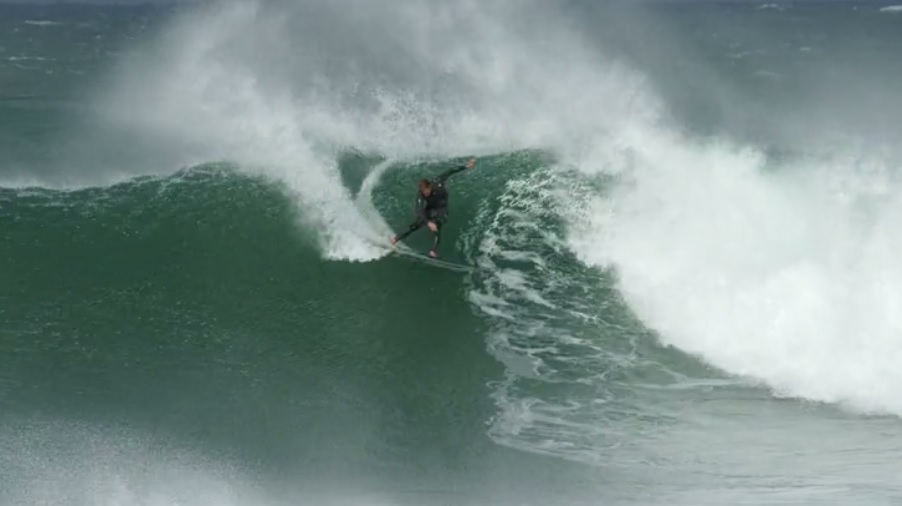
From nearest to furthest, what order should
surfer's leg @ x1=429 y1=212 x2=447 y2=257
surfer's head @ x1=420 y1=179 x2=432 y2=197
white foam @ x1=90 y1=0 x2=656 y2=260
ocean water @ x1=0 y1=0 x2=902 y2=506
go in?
ocean water @ x1=0 y1=0 x2=902 y2=506
surfer's head @ x1=420 y1=179 x2=432 y2=197
surfer's leg @ x1=429 y1=212 x2=447 y2=257
white foam @ x1=90 y1=0 x2=656 y2=260

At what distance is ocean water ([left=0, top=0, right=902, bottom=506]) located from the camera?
10.2 meters

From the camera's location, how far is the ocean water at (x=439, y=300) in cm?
1025

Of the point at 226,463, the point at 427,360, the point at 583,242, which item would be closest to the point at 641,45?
the point at 583,242

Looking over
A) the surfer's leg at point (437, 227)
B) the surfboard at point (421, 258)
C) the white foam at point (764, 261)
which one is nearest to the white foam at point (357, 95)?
the surfboard at point (421, 258)

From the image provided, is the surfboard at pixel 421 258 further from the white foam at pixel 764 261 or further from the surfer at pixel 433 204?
the white foam at pixel 764 261

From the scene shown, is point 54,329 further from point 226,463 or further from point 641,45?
point 641,45

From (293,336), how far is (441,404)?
8.29 feet

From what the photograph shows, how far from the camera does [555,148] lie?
1708 centimetres

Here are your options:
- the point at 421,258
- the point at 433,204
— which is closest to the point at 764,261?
the point at 433,204

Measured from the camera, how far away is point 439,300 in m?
13.5

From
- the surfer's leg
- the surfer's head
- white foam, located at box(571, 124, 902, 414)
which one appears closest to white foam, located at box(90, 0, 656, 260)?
the surfer's leg

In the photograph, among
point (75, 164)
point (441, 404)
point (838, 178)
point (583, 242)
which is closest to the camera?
point (441, 404)

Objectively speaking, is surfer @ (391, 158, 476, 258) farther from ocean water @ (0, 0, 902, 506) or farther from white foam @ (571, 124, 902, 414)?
white foam @ (571, 124, 902, 414)

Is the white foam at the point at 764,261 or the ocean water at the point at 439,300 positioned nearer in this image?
the ocean water at the point at 439,300
